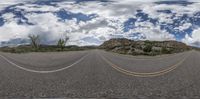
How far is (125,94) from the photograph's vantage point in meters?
11.1

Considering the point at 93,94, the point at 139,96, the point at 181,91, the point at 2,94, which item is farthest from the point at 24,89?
the point at 181,91

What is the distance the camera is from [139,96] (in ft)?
35.2

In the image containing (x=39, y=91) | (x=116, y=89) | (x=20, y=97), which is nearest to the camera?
(x=20, y=97)

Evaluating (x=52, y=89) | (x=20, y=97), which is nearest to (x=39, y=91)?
(x=52, y=89)

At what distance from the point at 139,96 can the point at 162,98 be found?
647 mm

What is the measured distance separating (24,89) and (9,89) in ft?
1.52

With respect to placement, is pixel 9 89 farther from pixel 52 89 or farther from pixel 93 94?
pixel 93 94

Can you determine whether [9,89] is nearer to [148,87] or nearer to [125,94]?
[125,94]

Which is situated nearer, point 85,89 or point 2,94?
point 2,94

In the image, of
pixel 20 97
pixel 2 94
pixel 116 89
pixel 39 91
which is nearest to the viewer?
pixel 20 97

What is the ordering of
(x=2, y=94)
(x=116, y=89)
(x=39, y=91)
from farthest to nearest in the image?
(x=116, y=89), (x=39, y=91), (x=2, y=94)

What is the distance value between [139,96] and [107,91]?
135 centimetres

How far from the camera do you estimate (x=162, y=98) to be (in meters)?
10.4

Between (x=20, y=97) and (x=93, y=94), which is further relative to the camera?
(x=93, y=94)
